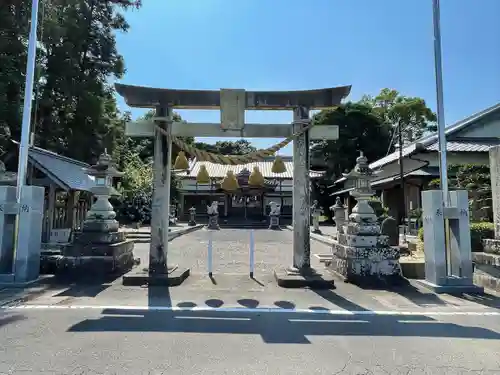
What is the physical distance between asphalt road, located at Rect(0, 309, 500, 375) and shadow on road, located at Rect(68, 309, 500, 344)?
0.6 inches

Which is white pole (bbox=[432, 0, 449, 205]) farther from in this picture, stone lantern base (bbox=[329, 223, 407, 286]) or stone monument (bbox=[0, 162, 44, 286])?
stone monument (bbox=[0, 162, 44, 286])

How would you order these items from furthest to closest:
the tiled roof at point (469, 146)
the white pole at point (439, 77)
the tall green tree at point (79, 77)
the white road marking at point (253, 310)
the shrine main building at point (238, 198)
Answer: the shrine main building at point (238, 198) < the tall green tree at point (79, 77) < the tiled roof at point (469, 146) < the white pole at point (439, 77) < the white road marking at point (253, 310)

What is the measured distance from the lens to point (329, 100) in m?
8.50

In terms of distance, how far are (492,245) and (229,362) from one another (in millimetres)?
7037

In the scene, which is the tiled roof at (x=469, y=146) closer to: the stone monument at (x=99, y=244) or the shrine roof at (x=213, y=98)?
the shrine roof at (x=213, y=98)

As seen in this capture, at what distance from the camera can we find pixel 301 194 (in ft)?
27.7

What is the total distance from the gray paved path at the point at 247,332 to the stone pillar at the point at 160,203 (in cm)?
106

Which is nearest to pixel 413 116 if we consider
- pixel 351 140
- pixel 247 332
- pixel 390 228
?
pixel 351 140

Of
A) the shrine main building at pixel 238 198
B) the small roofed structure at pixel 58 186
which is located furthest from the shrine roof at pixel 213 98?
the shrine main building at pixel 238 198

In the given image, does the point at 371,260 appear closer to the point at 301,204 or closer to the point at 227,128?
the point at 301,204

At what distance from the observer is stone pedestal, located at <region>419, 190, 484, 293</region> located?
7.59m

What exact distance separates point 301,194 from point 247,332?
4.10 meters

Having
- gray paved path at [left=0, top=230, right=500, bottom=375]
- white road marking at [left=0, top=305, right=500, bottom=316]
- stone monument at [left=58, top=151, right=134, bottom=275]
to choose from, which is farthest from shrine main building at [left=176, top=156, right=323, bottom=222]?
white road marking at [left=0, top=305, right=500, bottom=316]

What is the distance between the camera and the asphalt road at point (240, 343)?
3869 mm
